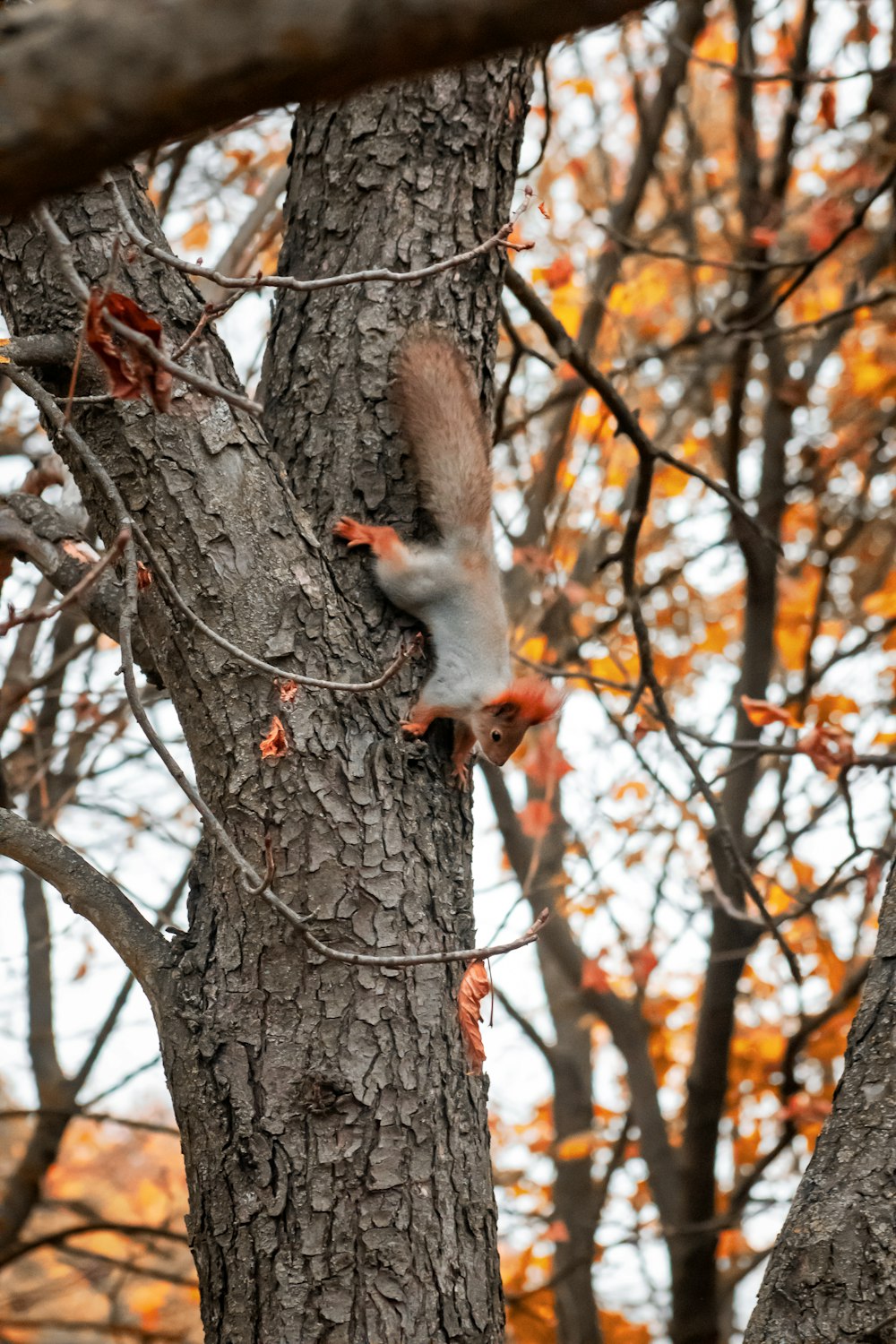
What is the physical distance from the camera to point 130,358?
150 centimetres

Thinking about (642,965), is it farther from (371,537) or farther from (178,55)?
(178,55)

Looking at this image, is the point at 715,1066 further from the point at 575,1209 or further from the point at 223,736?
the point at 223,736

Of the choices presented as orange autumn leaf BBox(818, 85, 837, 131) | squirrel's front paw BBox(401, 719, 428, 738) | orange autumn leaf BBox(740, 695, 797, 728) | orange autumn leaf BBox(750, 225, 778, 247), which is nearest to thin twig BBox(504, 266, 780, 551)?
orange autumn leaf BBox(740, 695, 797, 728)

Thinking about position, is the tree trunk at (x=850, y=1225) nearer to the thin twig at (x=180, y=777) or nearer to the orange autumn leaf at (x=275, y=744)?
the thin twig at (x=180, y=777)

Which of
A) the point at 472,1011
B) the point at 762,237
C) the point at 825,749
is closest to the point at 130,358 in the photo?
the point at 472,1011

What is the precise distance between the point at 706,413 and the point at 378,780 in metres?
4.85

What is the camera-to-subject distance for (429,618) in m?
2.90

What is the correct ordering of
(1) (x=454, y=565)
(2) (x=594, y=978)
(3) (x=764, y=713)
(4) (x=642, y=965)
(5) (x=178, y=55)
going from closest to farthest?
(5) (x=178, y=55) < (1) (x=454, y=565) < (3) (x=764, y=713) < (2) (x=594, y=978) < (4) (x=642, y=965)

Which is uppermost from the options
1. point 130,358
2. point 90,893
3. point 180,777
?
point 130,358

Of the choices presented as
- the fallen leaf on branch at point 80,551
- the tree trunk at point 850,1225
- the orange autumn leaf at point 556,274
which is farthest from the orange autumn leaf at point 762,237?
the tree trunk at point 850,1225

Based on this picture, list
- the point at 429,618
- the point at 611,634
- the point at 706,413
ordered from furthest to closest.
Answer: the point at 706,413 → the point at 611,634 → the point at 429,618

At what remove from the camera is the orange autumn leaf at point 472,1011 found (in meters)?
2.07

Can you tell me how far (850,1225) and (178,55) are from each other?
1723 millimetres

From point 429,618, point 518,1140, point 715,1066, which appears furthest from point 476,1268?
point 518,1140
